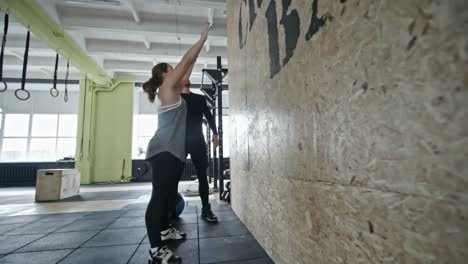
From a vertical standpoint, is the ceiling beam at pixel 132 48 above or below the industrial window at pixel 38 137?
above

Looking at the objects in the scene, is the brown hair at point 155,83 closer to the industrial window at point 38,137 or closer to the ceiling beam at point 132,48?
the ceiling beam at point 132,48

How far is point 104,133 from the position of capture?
776 cm

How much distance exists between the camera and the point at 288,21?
105 cm

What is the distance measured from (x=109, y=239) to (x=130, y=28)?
4.28m

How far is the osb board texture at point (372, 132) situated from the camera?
16.2 inches

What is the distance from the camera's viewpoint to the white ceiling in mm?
4547

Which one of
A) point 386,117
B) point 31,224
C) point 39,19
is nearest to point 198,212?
point 31,224

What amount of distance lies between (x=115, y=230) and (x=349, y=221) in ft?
6.84

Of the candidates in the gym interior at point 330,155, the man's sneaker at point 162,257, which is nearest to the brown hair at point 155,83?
the gym interior at point 330,155

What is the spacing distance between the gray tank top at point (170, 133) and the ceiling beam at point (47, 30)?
3.70m

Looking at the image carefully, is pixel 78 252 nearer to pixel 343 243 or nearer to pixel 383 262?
pixel 343 243

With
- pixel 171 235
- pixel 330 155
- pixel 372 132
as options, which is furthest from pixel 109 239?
pixel 372 132

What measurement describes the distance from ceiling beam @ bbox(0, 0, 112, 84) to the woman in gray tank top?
145 inches

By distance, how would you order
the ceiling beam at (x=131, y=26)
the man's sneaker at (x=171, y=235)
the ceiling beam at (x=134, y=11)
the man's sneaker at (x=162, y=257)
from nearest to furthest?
the man's sneaker at (x=162, y=257)
the man's sneaker at (x=171, y=235)
the ceiling beam at (x=134, y=11)
the ceiling beam at (x=131, y=26)
